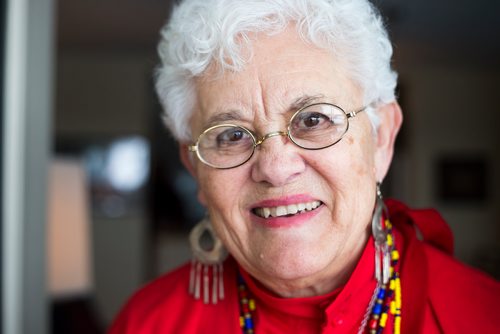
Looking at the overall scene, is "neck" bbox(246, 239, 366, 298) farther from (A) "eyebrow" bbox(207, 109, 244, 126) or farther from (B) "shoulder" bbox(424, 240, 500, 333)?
(A) "eyebrow" bbox(207, 109, 244, 126)

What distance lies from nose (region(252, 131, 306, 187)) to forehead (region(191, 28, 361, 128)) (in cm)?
5

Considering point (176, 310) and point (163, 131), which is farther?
point (163, 131)

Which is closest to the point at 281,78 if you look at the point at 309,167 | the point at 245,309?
the point at 309,167

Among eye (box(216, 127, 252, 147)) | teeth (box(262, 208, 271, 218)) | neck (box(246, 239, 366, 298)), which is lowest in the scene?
neck (box(246, 239, 366, 298))

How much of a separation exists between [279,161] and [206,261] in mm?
389

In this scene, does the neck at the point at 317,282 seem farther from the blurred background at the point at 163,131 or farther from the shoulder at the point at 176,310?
the blurred background at the point at 163,131

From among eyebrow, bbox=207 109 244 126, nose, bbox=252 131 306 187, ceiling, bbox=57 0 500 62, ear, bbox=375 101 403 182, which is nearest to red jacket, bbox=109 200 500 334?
ear, bbox=375 101 403 182

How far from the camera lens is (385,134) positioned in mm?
1228

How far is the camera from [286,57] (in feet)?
3.51

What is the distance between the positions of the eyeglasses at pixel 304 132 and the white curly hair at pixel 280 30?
9 centimetres

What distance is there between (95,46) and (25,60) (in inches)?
183

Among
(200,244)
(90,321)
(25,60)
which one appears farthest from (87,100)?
(200,244)

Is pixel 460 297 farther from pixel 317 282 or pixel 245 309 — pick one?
pixel 245 309

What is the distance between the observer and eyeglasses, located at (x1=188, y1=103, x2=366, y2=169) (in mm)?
1070
